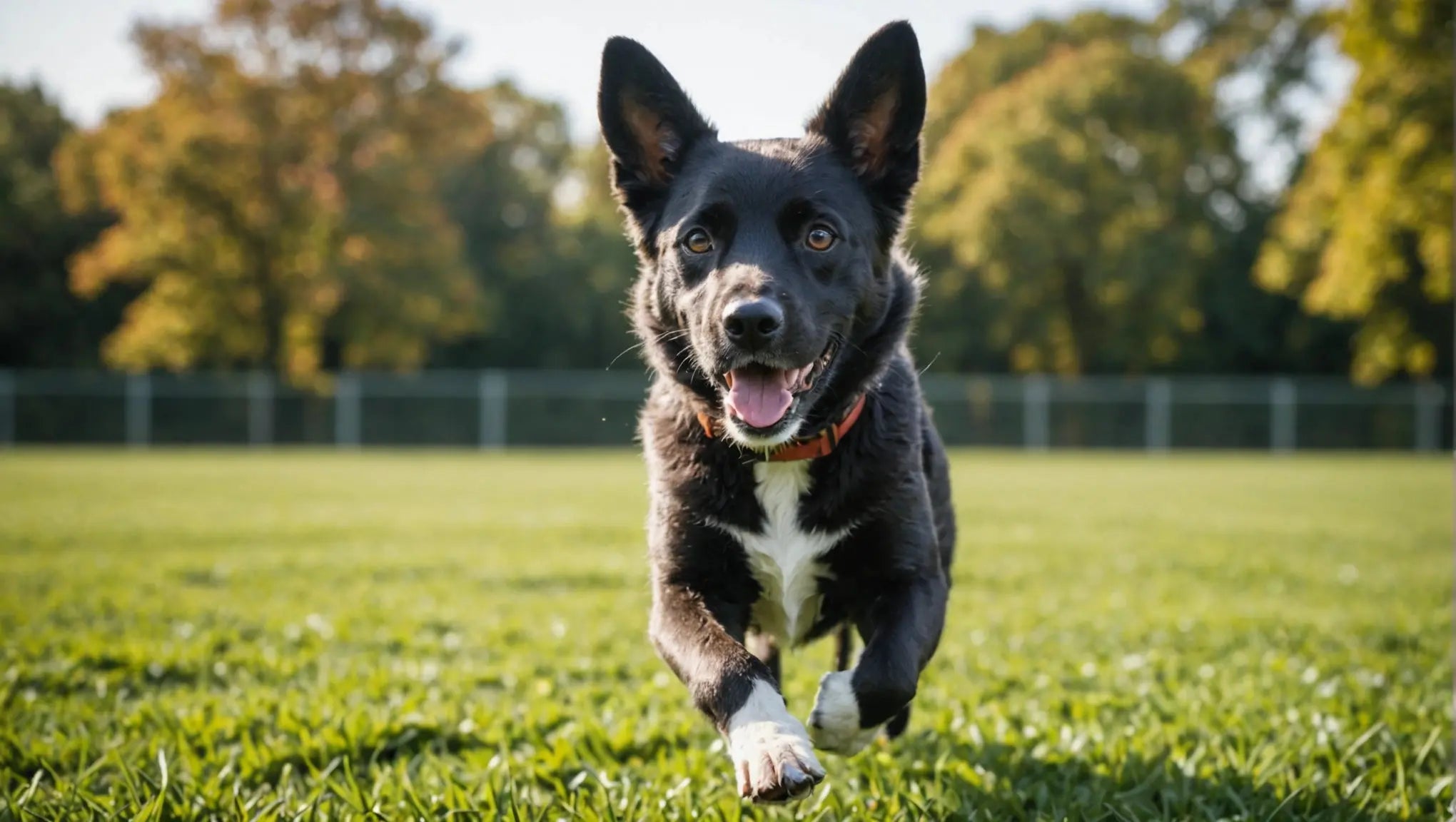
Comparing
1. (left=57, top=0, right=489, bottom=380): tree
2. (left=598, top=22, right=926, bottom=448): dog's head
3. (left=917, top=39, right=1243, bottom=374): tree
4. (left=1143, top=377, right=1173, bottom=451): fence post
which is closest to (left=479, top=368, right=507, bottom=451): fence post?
(left=57, top=0, right=489, bottom=380): tree

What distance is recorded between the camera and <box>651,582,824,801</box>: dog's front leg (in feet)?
8.90

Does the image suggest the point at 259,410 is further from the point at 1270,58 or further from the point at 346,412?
the point at 1270,58

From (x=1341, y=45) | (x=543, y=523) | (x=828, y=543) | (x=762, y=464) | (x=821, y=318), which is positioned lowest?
(x=543, y=523)

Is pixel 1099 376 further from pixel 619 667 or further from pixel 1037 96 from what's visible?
pixel 619 667

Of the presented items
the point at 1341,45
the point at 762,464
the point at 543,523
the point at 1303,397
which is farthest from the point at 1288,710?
→ the point at 1303,397

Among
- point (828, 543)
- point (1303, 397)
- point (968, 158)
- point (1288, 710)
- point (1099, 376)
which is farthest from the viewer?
point (1099, 376)

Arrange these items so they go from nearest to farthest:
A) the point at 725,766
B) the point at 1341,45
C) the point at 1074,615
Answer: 1. the point at 725,766
2. the point at 1074,615
3. the point at 1341,45

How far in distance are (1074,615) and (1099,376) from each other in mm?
35879

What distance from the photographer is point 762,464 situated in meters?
3.57

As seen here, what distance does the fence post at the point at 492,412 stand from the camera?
33.8 meters

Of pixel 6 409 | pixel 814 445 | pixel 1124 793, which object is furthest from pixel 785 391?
pixel 6 409

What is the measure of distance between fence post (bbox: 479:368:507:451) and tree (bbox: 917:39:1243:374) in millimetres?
15324

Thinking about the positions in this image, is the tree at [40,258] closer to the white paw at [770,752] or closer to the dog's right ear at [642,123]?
the dog's right ear at [642,123]

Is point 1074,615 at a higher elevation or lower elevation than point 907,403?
lower
